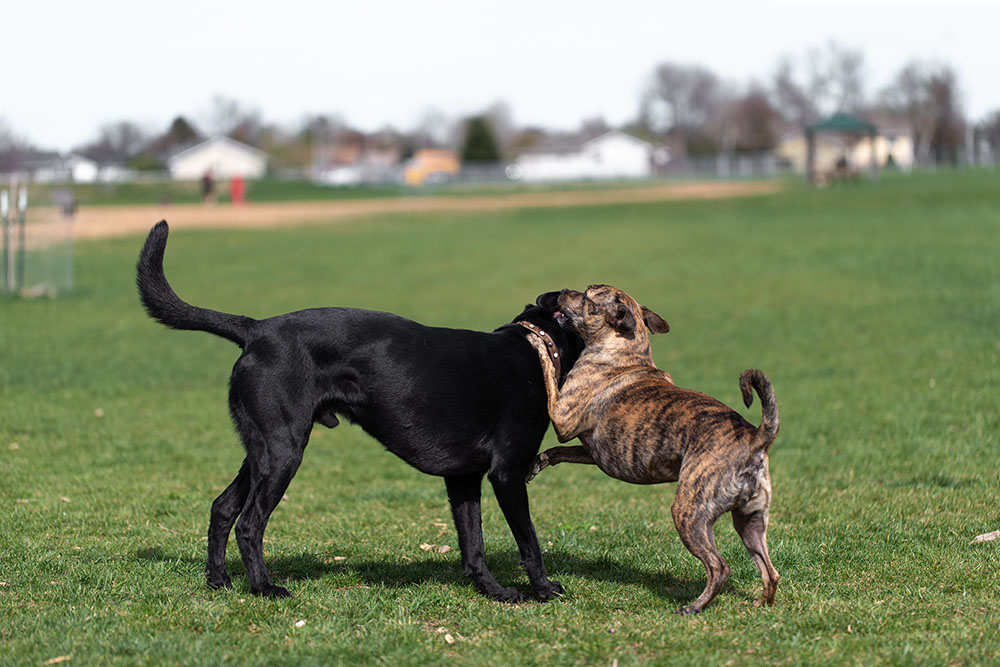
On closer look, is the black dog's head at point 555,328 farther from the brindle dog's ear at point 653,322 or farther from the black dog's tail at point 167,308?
the black dog's tail at point 167,308

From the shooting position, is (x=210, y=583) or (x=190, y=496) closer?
(x=210, y=583)

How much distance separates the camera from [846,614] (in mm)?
5156

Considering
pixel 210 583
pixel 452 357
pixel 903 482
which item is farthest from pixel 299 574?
pixel 903 482

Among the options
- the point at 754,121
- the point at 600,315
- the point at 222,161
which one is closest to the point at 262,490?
the point at 600,315

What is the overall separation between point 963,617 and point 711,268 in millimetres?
21273

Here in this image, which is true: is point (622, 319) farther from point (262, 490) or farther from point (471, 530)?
point (262, 490)

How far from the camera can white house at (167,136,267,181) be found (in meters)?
93.1

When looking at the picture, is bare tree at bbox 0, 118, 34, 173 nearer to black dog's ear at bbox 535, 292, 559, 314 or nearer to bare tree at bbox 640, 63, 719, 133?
black dog's ear at bbox 535, 292, 559, 314

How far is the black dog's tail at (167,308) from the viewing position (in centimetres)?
569

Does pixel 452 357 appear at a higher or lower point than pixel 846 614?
higher

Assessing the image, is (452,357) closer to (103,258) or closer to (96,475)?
(96,475)

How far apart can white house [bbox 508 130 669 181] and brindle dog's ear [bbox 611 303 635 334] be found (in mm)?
123726

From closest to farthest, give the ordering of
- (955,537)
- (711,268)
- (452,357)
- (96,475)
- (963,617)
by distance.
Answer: (963,617) < (452,357) < (955,537) < (96,475) < (711,268)

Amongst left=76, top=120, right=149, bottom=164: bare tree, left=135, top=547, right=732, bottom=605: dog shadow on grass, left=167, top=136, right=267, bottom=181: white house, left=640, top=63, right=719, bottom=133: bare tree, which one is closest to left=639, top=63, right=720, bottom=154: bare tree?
left=640, top=63, right=719, bottom=133: bare tree
